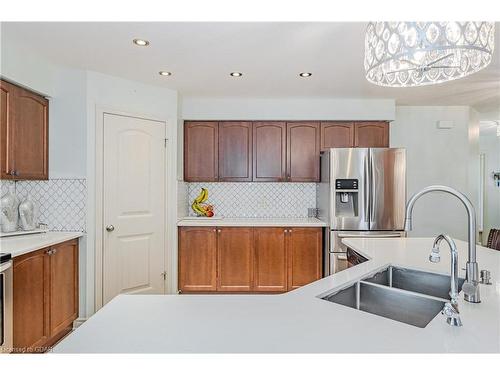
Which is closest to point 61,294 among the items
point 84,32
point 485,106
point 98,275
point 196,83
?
point 98,275

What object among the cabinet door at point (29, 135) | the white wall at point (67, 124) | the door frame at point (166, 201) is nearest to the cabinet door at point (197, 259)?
the door frame at point (166, 201)

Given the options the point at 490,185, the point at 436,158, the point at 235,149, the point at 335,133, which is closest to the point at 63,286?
the point at 235,149

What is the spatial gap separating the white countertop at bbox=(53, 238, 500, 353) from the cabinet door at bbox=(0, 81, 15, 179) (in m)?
1.83

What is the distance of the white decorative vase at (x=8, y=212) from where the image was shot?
2383 millimetres

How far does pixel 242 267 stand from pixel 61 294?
5.78 ft

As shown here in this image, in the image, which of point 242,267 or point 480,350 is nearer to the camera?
point 480,350

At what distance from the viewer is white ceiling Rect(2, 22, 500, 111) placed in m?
2.09

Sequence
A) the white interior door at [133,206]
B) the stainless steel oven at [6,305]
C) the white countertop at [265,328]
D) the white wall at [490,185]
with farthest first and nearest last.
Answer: the white wall at [490,185] < the white interior door at [133,206] < the stainless steel oven at [6,305] < the white countertop at [265,328]

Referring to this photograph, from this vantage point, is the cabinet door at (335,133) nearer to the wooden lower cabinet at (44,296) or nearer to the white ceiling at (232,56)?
the white ceiling at (232,56)

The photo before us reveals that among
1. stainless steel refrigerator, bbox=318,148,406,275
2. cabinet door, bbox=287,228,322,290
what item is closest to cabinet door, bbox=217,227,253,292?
cabinet door, bbox=287,228,322,290

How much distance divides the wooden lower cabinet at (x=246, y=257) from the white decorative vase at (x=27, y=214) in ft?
4.59

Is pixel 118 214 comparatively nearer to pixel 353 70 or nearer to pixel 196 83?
pixel 196 83

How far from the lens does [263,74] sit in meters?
2.92

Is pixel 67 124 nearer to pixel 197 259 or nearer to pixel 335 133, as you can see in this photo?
pixel 197 259
